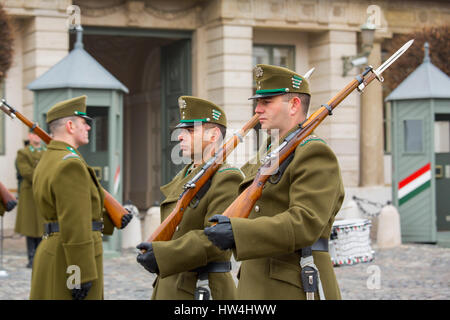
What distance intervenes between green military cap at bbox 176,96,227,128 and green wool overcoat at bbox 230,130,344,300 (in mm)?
742

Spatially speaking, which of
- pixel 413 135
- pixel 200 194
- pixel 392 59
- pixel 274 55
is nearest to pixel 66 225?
pixel 200 194

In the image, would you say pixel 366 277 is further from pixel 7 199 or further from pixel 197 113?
pixel 197 113

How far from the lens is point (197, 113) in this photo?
13.1 feet

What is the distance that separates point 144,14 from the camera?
48.7ft

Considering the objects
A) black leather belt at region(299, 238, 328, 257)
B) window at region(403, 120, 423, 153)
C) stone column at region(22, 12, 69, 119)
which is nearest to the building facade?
stone column at region(22, 12, 69, 119)

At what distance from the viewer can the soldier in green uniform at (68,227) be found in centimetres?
423

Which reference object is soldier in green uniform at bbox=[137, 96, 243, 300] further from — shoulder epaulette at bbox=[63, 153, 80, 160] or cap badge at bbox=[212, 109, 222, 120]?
shoulder epaulette at bbox=[63, 153, 80, 160]

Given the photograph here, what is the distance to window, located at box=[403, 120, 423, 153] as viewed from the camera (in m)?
11.8

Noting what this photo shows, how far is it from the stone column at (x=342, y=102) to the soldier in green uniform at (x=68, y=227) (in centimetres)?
1184

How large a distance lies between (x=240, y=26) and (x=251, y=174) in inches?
477

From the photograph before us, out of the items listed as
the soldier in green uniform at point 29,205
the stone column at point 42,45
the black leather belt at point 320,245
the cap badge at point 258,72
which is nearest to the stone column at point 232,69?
the stone column at point 42,45

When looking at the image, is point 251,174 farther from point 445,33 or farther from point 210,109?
point 445,33

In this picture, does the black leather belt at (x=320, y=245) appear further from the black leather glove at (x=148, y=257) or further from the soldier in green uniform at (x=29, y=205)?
the soldier in green uniform at (x=29, y=205)

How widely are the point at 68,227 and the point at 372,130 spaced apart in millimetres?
13308
